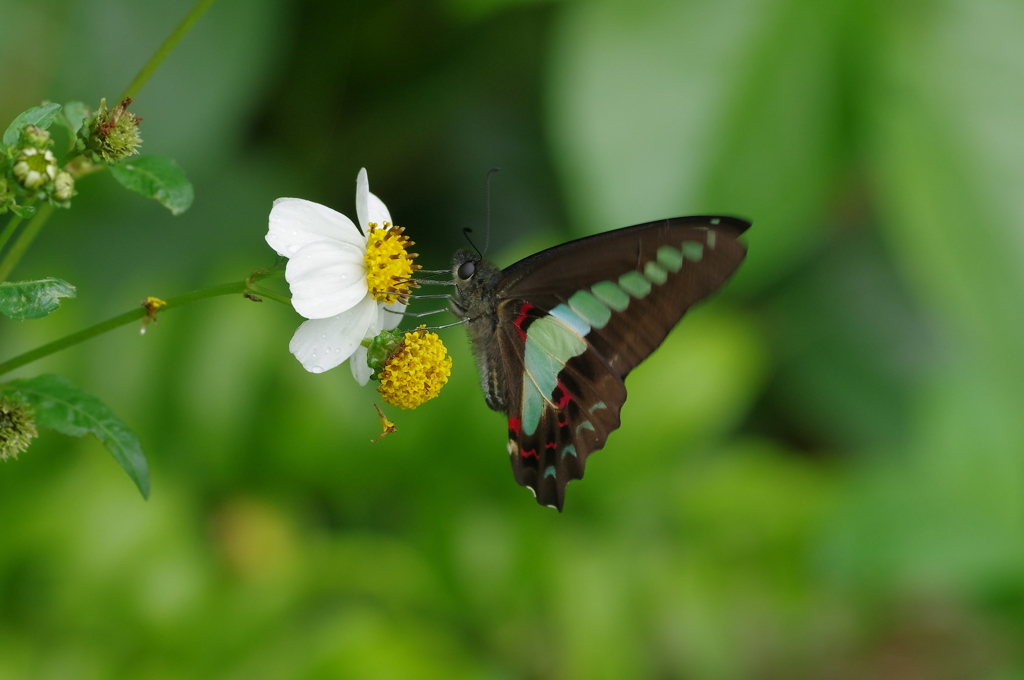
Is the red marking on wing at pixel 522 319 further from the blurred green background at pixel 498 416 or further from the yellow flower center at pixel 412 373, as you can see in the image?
the blurred green background at pixel 498 416

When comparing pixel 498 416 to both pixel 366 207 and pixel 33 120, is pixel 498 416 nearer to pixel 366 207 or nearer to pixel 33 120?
pixel 366 207

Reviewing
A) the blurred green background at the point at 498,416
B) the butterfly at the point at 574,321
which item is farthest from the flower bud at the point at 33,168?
the blurred green background at the point at 498,416

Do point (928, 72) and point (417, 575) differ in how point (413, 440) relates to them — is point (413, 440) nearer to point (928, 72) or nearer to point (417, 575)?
point (417, 575)

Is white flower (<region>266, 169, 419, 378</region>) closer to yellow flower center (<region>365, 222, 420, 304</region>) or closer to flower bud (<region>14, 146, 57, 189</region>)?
yellow flower center (<region>365, 222, 420, 304</region>)

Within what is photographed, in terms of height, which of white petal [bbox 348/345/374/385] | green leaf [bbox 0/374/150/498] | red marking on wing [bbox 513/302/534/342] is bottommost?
green leaf [bbox 0/374/150/498]

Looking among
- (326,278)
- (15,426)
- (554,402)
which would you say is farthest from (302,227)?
(554,402)

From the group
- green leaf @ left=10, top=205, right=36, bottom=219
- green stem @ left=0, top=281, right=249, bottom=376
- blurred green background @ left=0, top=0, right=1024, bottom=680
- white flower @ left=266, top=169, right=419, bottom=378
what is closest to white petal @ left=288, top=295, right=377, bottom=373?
white flower @ left=266, top=169, right=419, bottom=378

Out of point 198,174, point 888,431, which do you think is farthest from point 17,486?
point 888,431
